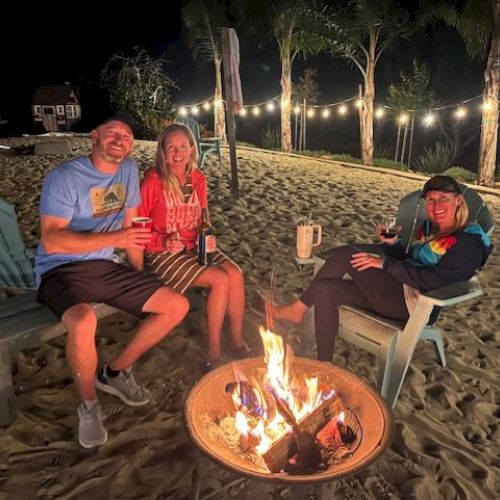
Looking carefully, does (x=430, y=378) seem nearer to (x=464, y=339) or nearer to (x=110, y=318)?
(x=464, y=339)

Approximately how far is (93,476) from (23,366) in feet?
3.89

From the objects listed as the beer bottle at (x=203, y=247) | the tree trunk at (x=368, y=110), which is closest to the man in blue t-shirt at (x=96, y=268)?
the beer bottle at (x=203, y=247)

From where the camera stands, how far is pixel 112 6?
33875 mm

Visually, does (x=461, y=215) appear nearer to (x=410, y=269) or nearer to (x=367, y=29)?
(x=410, y=269)

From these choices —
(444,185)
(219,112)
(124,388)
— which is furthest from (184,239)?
(219,112)

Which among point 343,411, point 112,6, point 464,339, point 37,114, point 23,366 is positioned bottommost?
point 37,114

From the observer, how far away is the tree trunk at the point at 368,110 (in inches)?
527

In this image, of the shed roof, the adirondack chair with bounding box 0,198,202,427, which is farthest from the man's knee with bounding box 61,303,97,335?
the shed roof

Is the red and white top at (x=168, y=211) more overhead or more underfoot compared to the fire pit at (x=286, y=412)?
more overhead

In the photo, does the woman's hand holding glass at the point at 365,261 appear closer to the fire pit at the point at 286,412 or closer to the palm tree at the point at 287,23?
the fire pit at the point at 286,412

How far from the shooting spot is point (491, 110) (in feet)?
34.7

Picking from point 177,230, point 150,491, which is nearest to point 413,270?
point 177,230

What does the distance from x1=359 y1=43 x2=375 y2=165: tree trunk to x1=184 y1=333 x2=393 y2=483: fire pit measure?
486 inches

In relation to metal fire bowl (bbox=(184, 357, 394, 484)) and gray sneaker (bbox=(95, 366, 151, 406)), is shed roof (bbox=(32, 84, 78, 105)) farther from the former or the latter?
metal fire bowl (bbox=(184, 357, 394, 484))
